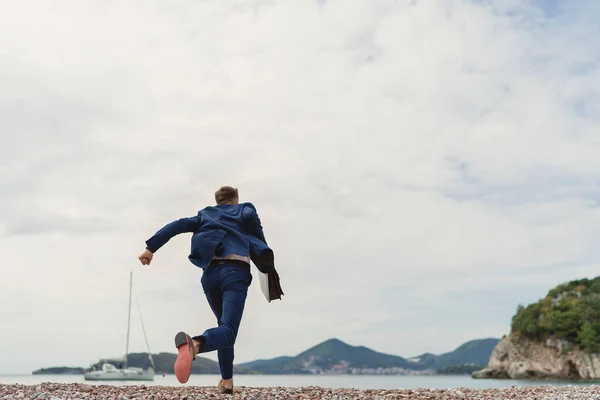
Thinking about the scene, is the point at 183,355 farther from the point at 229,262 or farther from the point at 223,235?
the point at 223,235

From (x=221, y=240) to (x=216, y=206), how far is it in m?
0.75

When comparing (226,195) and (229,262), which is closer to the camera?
(229,262)

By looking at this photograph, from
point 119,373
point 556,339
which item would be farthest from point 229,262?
point 556,339

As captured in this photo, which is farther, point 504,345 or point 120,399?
point 504,345

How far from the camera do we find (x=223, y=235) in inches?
261

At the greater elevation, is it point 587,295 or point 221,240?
point 587,295

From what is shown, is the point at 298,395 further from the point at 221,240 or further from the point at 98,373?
the point at 98,373

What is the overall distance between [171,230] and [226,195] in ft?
3.03

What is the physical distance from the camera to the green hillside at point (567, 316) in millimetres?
78938

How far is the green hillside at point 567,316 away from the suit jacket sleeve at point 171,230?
270 feet

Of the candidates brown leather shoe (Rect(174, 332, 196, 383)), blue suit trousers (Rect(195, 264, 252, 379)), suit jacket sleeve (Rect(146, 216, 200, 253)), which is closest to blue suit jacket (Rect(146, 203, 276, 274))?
suit jacket sleeve (Rect(146, 216, 200, 253))

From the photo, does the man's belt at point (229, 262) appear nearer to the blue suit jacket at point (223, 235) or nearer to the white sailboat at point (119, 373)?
the blue suit jacket at point (223, 235)

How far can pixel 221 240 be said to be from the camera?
21.6 feet

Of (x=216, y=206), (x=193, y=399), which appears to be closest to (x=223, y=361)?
(x=193, y=399)
